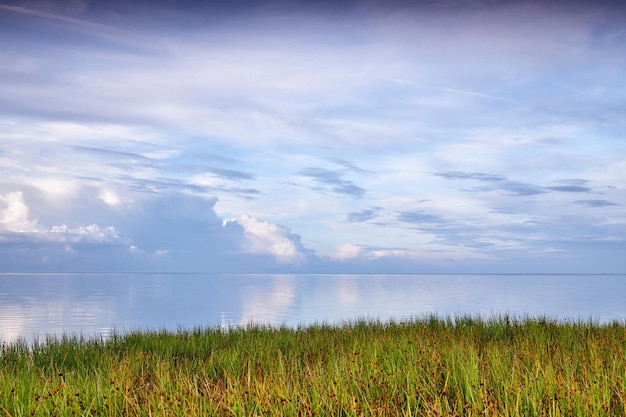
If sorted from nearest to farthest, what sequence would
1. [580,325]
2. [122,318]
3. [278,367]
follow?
[278,367] → [580,325] → [122,318]

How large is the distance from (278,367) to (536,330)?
7107mm

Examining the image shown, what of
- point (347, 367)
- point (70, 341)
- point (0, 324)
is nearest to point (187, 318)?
point (0, 324)

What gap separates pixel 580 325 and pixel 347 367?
8.78 metres

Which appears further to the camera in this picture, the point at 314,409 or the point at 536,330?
the point at 536,330

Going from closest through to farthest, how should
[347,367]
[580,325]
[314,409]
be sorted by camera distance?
[314,409]
[347,367]
[580,325]

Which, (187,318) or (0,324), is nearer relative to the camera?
(0,324)

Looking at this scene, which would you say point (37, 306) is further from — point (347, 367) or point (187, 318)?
point (347, 367)

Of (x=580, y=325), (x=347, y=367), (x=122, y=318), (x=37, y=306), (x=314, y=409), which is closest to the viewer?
(x=314, y=409)

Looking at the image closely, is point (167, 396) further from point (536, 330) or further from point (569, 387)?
point (536, 330)

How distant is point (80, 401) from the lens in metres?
6.57

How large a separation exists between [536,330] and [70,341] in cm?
1085

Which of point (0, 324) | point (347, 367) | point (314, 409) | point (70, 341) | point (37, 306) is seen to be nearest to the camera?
point (314, 409)

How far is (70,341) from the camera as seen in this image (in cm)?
1302

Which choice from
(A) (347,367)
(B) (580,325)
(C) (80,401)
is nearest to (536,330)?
(B) (580,325)
